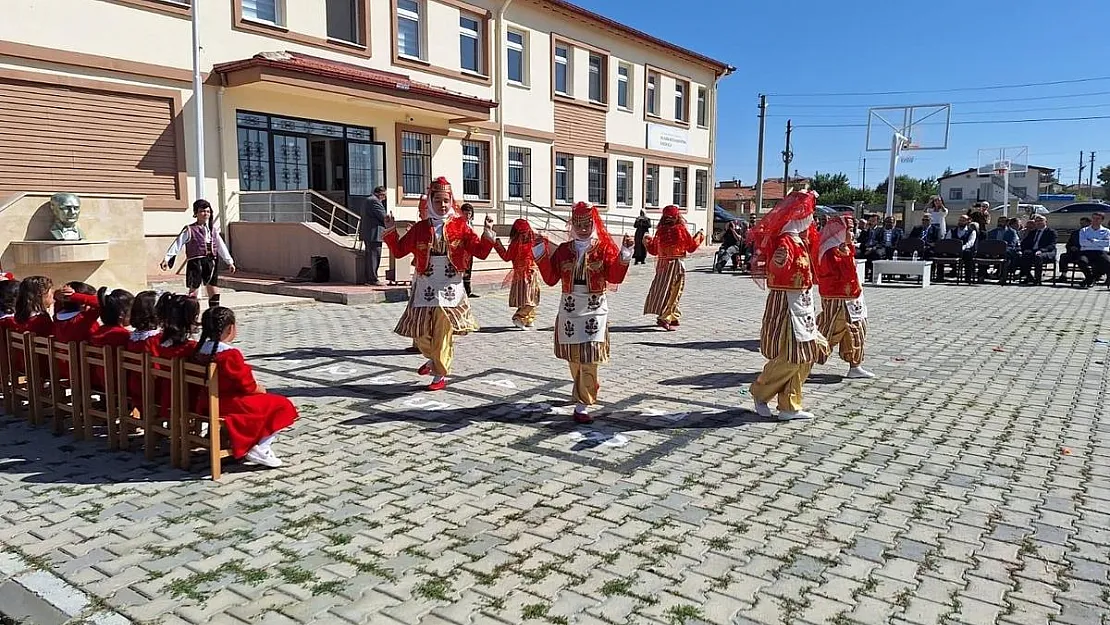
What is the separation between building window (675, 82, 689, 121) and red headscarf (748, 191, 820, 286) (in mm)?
24719

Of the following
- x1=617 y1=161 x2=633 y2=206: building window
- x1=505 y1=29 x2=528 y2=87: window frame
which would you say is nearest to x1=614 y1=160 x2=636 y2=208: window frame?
x1=617 y1=161 x2=633 y2=206: building window

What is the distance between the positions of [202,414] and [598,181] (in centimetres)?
2252

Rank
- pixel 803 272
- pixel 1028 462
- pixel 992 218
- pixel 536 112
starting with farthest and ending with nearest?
pixel 992 218 < pixel 536 112 < pixel 803 272 < pixel 1028 462

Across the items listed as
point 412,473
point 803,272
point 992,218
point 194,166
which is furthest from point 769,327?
point 992,218

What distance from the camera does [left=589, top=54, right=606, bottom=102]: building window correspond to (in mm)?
25250

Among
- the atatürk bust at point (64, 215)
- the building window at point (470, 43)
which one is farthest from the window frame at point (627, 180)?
the atatürk bust at point (64, 215)

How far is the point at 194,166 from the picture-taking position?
1481 cm

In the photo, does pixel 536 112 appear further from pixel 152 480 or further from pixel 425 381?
pixel 152 480

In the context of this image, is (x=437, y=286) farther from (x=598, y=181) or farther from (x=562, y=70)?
(x=598, y=181)

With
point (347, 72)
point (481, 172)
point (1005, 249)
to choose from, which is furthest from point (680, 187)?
point (347, 72)

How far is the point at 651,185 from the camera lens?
1116 inches

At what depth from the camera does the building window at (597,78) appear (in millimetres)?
25250

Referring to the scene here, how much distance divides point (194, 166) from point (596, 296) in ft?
38.9

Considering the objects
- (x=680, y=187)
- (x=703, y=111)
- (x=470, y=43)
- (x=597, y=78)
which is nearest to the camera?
(x=470, y=43)
